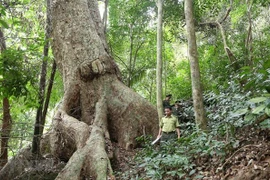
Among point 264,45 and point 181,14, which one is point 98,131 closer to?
point 264,45

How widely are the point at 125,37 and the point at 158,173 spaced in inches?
374

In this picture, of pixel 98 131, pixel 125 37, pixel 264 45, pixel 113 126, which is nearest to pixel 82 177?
pixel 98 131

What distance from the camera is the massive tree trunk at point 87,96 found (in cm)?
672

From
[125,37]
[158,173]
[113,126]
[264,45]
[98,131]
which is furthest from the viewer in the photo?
[125,37]

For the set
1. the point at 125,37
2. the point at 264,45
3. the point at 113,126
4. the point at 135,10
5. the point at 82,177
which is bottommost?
the point at 82,177

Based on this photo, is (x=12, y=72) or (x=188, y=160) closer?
(x=188, y=160)

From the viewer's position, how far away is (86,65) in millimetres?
7504

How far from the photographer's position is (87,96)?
7.51 m

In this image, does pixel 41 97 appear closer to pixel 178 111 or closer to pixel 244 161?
pixel 178 111

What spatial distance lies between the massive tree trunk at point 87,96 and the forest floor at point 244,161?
248 centimetres

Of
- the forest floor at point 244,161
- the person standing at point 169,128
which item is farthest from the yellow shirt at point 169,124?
the forest floor at point 244,161

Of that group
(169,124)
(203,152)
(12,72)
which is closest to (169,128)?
(169,124)

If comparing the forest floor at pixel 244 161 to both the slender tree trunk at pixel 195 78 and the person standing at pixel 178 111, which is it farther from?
the person standing at pixel 178 111

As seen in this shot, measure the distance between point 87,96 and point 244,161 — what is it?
465 centimetres
